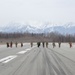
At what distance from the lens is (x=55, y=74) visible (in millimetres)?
12969

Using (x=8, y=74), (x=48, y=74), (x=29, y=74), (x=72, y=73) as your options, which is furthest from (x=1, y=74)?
(x=72, y=73)

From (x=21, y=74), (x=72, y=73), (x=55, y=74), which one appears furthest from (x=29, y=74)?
(x=72, y=73)

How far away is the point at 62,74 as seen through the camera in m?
13.0

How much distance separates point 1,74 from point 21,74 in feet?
3.20

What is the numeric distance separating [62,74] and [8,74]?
2628 millimetres

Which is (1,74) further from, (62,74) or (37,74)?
(62,74)

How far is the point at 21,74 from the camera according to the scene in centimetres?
1305

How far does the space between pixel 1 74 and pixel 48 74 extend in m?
2.29

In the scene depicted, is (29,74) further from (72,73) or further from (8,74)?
(72,73)

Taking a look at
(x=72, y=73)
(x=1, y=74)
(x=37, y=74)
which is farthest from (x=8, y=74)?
(x=72, y=73)

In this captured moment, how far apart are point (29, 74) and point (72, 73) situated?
7.28ft

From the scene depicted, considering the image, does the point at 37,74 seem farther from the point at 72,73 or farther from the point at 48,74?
the point at 72,73

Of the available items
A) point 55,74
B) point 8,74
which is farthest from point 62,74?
point 8,74

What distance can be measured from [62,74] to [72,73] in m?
0.76
